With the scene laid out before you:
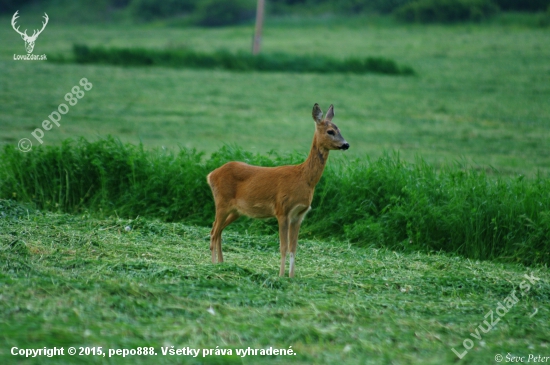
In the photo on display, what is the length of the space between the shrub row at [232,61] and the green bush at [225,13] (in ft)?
39.7

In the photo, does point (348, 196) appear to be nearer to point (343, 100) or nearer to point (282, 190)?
point (282, 190)

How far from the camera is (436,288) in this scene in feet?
21.4

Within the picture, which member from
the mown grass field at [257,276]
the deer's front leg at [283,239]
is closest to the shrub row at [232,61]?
the mown grass field at [257,276]

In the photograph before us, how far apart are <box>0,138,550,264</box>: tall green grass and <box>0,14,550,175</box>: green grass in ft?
5.29

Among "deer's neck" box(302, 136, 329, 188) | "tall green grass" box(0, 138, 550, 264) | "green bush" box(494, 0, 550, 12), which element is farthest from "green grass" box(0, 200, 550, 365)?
"green bush" box(494, 0, 550, 12)

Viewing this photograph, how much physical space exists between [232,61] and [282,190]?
18440 millimetres

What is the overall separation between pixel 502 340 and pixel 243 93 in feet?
52.9

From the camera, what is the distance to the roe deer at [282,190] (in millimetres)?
6680

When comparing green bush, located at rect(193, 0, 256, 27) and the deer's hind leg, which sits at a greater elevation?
green bush, located at rect(193, 0, 256, 27)

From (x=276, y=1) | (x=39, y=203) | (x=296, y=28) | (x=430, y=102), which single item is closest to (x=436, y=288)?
(x=39, y=203)

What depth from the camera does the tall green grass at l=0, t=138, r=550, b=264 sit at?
861 centimetres

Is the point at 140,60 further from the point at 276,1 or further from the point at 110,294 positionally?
the point at 110,294

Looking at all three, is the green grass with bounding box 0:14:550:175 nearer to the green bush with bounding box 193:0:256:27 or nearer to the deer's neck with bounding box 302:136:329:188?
the deer's neck with bounding box 302:136:329:188
